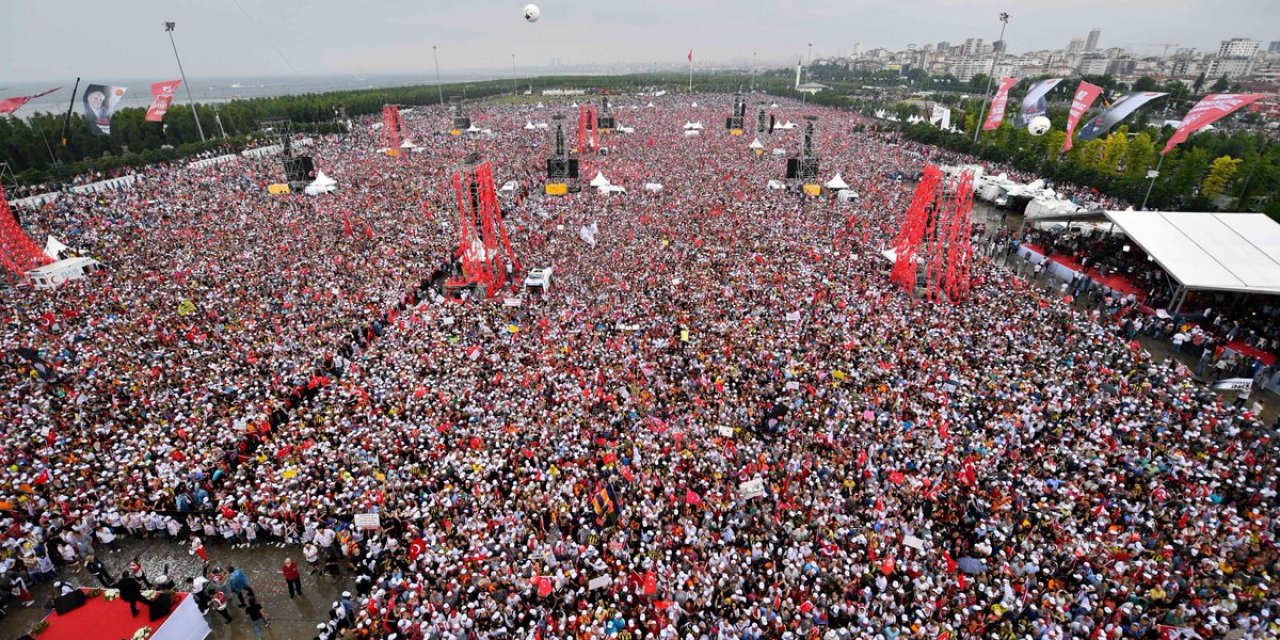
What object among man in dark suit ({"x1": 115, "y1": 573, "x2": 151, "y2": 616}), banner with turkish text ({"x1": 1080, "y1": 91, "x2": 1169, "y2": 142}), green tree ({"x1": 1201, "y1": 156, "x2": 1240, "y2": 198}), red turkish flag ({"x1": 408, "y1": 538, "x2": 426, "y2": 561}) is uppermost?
banner with turkish text ({"x1": 1080, "y1": 91, "x2": 1169, "y2": 142})

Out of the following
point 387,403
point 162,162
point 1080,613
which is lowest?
point 1080,613

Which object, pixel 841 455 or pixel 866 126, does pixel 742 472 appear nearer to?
pixel 841 455

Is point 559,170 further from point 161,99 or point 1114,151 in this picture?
point 1114,151

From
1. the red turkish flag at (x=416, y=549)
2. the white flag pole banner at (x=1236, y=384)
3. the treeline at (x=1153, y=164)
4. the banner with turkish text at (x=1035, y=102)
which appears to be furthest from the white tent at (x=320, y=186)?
the treeline at (x=1153, y=164)

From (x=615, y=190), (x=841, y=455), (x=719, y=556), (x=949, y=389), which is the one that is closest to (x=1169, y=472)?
(x=949, y=389)

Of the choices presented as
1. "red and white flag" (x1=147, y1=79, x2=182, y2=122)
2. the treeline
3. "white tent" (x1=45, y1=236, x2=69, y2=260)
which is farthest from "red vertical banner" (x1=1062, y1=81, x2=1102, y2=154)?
"red and white flag" (x1=147, y1=79, x2=182, y2=122)

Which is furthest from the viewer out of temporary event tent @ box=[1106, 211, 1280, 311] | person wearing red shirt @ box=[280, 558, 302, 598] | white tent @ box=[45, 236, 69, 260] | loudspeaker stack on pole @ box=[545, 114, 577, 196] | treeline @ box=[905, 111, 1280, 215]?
loudspeaker stack on pole @ box=[545, 114, 577, 196]

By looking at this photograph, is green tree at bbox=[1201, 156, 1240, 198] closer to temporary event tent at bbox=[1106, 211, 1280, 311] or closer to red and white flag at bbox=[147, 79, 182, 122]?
temporary event tent at bbox=[1106, 211, 1280, 311]
